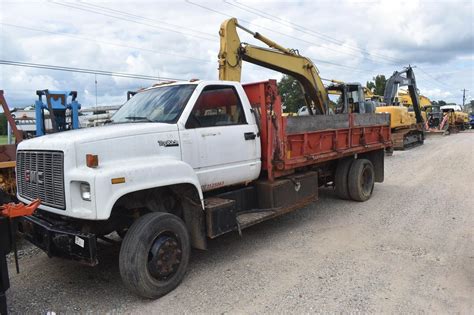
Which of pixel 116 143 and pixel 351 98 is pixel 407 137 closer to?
pixel 351 98

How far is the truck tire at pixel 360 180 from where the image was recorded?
8586mm

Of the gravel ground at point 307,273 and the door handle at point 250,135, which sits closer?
the gravel ground at point 307,273

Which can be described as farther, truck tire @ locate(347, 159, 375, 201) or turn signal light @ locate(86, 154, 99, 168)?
truck tire @ locate(347, 159, 375, 201)

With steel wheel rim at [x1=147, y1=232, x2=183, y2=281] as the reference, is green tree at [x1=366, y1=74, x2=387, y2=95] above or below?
above

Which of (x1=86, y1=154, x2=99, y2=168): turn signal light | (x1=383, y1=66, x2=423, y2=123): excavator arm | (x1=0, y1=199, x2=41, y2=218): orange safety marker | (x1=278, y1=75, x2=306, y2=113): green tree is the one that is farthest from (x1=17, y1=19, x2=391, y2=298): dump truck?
(x1=278, y1=75, x2=306, y2=113): green tree

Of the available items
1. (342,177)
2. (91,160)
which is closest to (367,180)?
(342,177)

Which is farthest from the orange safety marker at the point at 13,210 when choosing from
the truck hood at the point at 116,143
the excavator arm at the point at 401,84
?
the excavator arm at the point at 401,84

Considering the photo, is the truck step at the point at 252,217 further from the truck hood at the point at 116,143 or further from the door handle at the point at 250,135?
the truck hood at the point at 116,143

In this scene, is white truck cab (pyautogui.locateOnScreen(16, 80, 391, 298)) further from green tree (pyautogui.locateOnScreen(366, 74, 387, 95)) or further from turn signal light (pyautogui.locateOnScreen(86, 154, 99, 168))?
green tree (pyautogui.locateOnScreen(366, 74, 387, 95))

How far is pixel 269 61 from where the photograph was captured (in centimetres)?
907

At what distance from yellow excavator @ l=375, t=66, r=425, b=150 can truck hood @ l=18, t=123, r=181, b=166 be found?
17.3 metres

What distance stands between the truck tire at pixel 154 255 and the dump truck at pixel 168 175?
10 millimetres

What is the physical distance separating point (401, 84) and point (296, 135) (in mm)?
20804

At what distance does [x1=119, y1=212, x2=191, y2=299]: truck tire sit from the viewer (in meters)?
4.14
